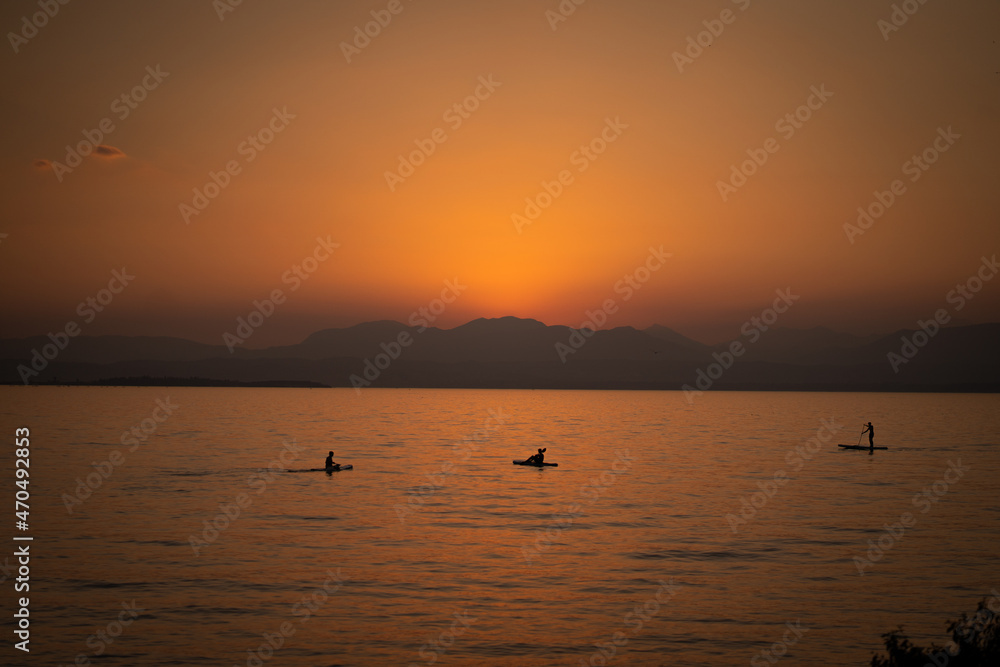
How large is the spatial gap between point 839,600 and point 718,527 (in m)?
12.0

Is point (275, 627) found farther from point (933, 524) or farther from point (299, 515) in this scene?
point (933, 524)

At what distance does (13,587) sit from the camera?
25312 mm

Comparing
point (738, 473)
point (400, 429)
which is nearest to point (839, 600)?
point (738, 473)

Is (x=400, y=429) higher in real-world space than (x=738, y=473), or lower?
higher

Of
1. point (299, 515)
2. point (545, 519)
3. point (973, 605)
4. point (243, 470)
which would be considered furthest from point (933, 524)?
point (243, 470)

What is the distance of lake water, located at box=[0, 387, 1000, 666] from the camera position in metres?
21.1

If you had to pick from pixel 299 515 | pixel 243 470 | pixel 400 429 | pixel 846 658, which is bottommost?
pixel 846 658

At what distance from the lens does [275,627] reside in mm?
22031

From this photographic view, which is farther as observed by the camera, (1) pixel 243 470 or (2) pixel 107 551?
(1) pixel 243 470

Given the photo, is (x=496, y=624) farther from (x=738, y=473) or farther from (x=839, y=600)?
(x=738, y=473)

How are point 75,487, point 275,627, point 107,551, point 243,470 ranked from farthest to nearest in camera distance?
point 243,470 → point 75,487 → point 107,551 → point 275,627

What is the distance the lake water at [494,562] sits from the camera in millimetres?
21109

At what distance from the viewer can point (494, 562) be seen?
1161 inches

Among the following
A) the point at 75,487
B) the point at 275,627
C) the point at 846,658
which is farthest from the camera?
the point at 75,487
